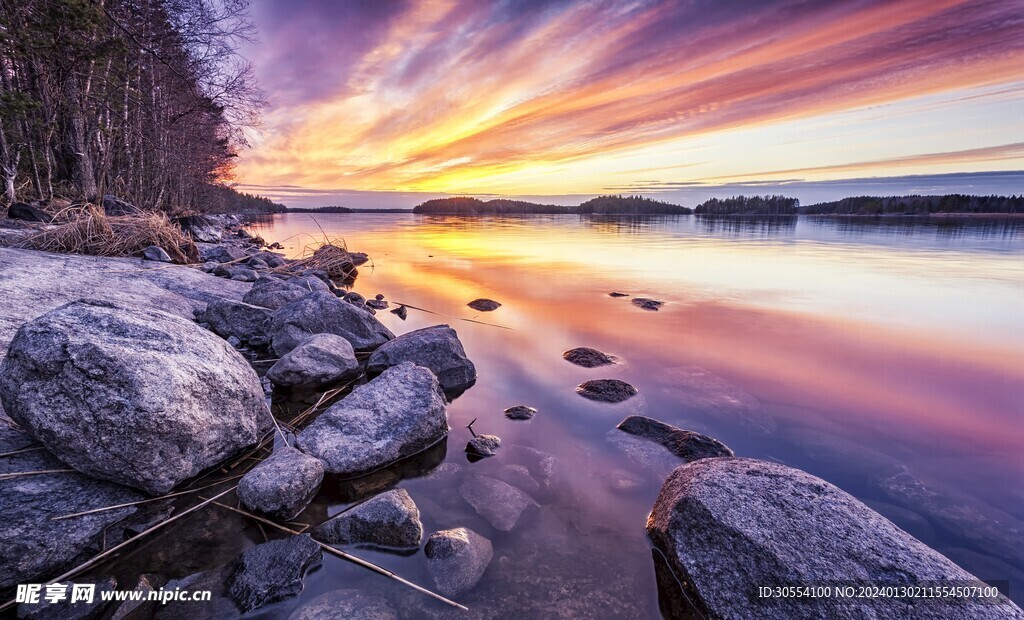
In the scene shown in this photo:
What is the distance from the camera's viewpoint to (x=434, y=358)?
564 cm

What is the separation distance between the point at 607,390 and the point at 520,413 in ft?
4.41

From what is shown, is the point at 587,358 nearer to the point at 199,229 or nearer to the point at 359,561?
the point at 359,561

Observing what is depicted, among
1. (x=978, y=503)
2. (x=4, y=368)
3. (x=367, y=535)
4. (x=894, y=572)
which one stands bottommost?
(x=978, y=503)

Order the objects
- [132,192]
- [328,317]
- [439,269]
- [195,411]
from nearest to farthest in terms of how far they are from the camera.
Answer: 1. [195,411]
2. [328,317]
3. [439,269]
4. [132,192]

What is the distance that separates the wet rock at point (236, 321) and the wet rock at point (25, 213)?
8.00 m

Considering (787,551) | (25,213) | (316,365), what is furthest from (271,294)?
(25,213)

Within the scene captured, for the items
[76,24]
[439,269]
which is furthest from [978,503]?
[76,24]

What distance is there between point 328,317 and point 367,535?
4.32m

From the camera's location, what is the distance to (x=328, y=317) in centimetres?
636

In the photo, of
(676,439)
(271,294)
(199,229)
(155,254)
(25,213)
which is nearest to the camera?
(676,439)

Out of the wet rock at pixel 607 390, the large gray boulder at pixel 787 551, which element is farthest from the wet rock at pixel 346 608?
the wet rock at pixel 607 390

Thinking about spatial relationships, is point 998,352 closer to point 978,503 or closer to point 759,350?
point 759,350

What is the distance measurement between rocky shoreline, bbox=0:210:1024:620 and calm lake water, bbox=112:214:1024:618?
0.45 ft

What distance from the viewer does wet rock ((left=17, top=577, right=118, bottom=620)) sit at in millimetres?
2152
